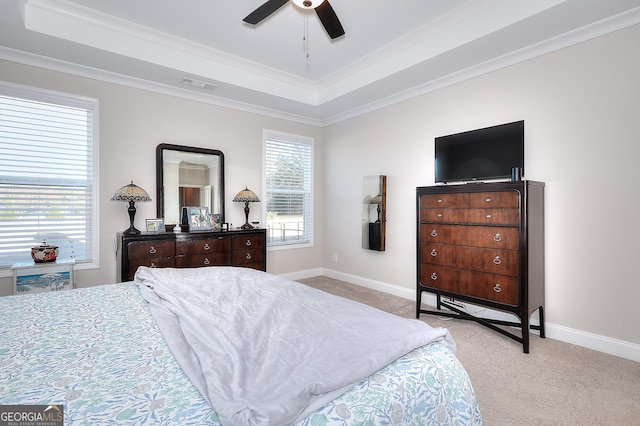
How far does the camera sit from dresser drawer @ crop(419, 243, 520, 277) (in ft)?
8.79

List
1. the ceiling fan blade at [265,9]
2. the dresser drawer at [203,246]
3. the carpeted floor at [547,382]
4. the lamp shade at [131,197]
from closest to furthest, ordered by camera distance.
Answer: the carpeted floor at [547,382] → the ceiling fan blade at [265,9] → the lamp shade at [131,197] → the dresser drawer at [203,246]

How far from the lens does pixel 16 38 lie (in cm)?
279

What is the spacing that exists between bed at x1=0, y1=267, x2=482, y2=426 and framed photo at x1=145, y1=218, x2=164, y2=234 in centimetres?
199

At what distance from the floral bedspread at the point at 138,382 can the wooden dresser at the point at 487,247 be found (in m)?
1.83

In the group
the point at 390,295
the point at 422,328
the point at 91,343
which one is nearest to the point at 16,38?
the point at 91,343

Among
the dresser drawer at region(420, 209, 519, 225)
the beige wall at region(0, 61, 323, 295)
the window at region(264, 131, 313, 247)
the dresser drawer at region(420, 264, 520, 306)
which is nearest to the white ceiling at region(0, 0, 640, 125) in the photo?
the beige wall at region(0, 61, 323, 295)

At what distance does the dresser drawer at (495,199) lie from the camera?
2.64m

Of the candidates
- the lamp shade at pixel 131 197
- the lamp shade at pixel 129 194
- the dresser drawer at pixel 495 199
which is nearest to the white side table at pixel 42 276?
the lamp shade at pixel 131 197

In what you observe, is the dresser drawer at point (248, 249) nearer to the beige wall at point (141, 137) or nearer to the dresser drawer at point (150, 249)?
the beige wall at point (141, 137)

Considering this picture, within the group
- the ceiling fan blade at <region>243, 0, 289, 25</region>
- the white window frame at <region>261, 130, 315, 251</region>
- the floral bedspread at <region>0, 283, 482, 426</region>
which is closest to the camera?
the floral bedspread at <region>0, 283, 482, 426</region>

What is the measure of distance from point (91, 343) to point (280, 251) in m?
3.75

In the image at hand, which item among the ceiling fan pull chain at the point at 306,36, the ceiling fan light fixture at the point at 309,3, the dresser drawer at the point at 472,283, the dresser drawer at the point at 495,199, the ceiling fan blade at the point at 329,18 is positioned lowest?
the dresser drawer at the point at 472,283

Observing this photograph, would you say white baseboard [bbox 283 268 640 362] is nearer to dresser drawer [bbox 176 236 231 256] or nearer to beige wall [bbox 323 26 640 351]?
beige wall [bbox 323 26 640 351]

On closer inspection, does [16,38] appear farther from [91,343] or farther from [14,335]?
[91,343]
